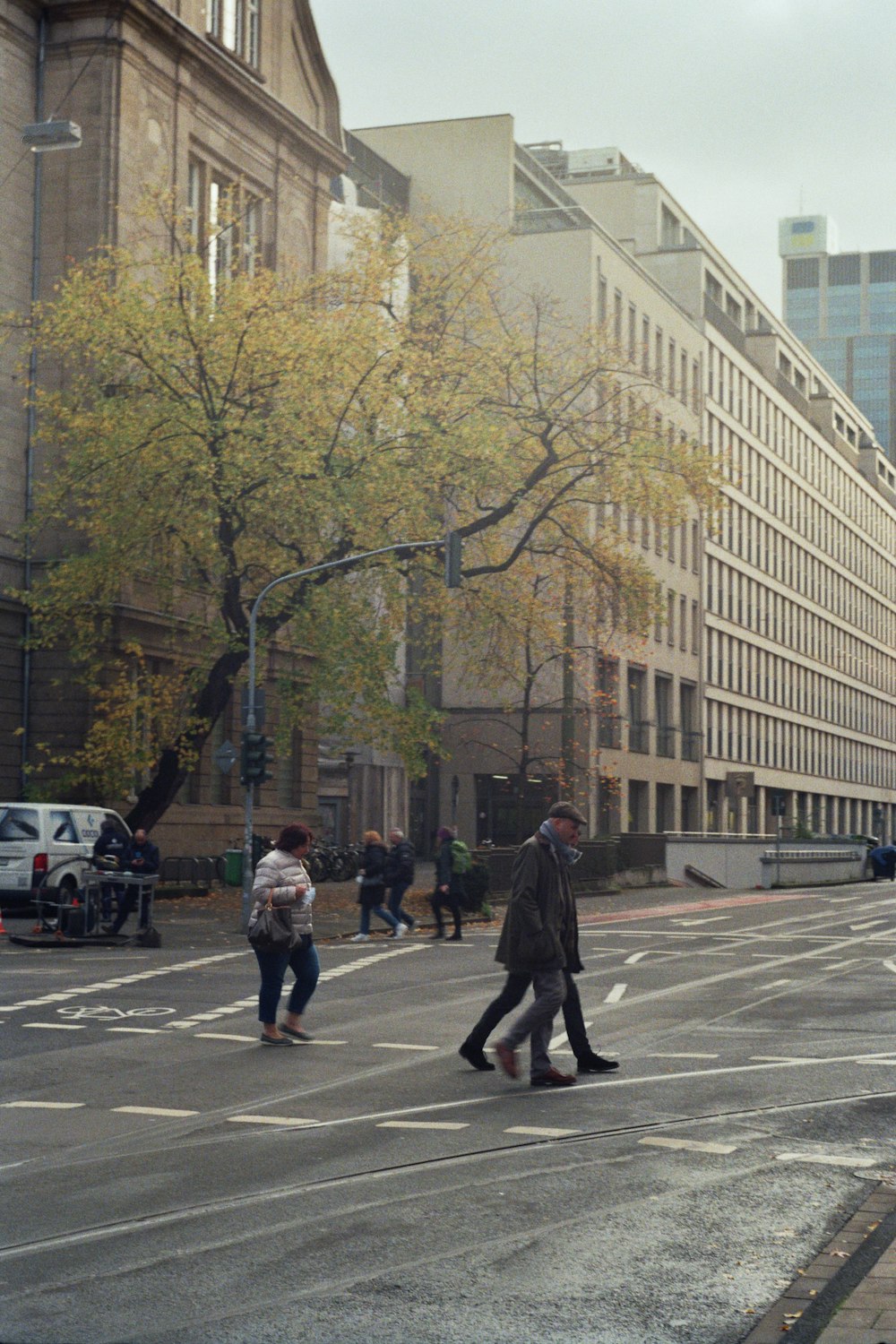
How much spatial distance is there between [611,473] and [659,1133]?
25.0 m

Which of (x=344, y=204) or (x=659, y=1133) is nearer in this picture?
(x=659, y=1133)

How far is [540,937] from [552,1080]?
2.88ft

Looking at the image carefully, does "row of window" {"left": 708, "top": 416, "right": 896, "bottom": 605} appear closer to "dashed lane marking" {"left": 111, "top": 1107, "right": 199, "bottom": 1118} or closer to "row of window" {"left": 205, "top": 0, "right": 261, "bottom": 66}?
"row of window" {"left": 205, "top": 0, "right": 261, "bottom": 66}

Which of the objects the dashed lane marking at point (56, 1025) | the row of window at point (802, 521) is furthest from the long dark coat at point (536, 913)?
the row of window at point (802, 521)

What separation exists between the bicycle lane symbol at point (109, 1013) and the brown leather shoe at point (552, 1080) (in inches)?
195

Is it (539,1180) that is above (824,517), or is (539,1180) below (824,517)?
below

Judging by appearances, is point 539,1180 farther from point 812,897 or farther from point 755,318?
point 755,318

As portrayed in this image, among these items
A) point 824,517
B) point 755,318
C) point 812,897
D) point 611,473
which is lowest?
point 812,897

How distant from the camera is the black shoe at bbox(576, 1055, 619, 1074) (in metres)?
12.3

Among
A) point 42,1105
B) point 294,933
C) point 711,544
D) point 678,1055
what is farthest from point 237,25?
point 711,544

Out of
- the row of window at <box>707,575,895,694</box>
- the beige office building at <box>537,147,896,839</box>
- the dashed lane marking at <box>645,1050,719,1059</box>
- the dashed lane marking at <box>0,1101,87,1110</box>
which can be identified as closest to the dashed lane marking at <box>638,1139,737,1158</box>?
the dashed lane marking at <box>0,1101,87,1110</box>

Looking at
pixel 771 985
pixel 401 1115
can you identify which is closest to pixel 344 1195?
pixel 401 1115

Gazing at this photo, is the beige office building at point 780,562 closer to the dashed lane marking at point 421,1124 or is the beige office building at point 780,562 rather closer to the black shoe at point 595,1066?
the black shoe at point 595,1066

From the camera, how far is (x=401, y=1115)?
10297 mm
